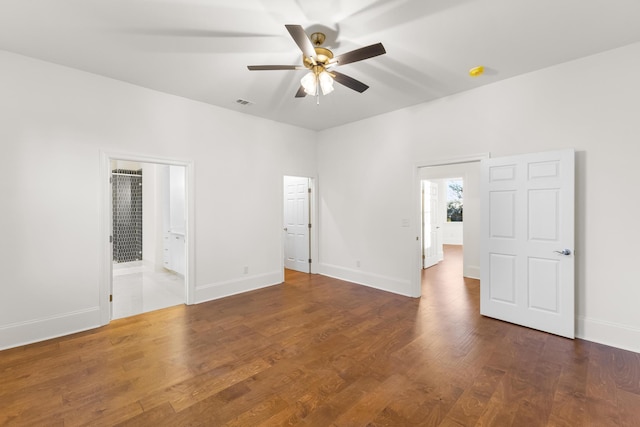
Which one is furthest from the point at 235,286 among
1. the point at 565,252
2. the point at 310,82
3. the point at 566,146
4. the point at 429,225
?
the point at 566,146

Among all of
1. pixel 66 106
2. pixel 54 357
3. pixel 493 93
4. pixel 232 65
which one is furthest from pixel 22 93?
pixel 493 93

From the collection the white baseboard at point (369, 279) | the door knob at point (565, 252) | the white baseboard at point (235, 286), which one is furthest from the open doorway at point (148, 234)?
the door knob at point (565, 252)

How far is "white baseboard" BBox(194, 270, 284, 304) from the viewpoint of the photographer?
14.6 ft

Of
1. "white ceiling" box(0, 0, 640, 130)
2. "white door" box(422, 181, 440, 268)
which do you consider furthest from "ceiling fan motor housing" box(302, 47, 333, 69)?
"white door" box(422, 181, 440, 268)

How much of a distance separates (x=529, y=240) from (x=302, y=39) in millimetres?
3418

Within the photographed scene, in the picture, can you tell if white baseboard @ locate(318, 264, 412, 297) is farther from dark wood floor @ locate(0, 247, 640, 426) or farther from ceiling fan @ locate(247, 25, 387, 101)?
ceiling fan @ locate(247, 25, 387, 101)

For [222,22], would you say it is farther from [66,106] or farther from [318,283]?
[318,283]

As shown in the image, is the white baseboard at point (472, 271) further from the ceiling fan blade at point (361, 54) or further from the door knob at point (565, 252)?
the ceiling fan blade at point (361, 54)

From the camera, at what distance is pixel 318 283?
546 centimetres

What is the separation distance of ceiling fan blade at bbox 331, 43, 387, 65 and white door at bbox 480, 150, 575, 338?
237 centimetres

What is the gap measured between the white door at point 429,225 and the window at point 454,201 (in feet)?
15.6

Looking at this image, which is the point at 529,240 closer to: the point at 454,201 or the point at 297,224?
the point at 297,224

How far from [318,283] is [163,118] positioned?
150 inches

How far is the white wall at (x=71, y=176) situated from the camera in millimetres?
3037
